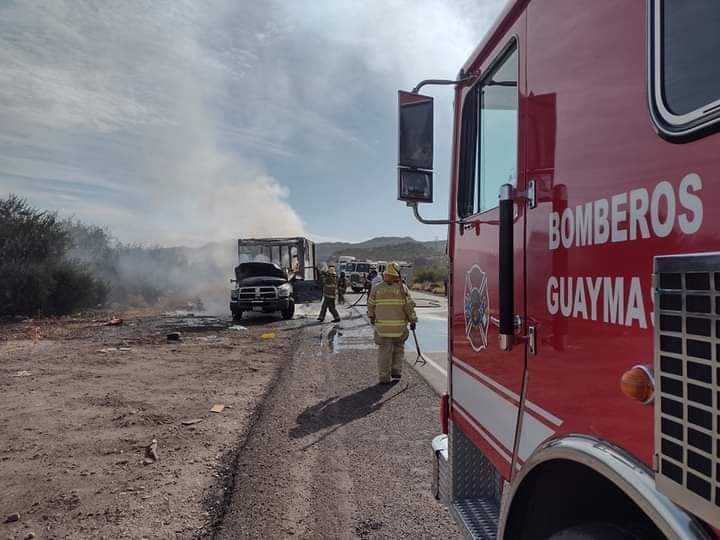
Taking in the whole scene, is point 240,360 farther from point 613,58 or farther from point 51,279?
point 51,279

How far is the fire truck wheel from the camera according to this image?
4.22ft

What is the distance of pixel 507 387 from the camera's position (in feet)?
6.62

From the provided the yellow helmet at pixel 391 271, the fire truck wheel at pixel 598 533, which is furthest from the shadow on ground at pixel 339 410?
the fire truck wheel at pixel 598 533

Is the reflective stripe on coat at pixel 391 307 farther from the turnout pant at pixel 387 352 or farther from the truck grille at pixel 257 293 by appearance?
the truck grille at pixel 257 293

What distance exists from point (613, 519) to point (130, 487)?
3.70 meters

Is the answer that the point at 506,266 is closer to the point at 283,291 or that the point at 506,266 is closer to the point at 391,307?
the point at 391,307

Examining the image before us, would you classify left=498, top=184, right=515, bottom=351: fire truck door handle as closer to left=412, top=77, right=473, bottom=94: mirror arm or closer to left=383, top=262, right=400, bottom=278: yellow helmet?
left=412, top=77, right=473, bottom=94: mirror arm

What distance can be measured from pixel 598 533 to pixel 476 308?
1189 millimetres

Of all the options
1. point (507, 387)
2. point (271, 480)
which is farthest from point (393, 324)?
point (507, 387)

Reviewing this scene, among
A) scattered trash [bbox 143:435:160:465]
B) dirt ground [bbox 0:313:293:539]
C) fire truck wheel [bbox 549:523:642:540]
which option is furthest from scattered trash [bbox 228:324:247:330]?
fire truck wheel [bbox 549:523:642:540]

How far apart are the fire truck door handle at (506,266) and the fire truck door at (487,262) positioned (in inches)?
1.3

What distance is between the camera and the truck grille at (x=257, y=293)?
16297 millimetres

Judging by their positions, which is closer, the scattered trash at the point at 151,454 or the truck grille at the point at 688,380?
the truck grille at the point at 688,380

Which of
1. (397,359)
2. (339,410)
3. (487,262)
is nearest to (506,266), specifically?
(487,262)
